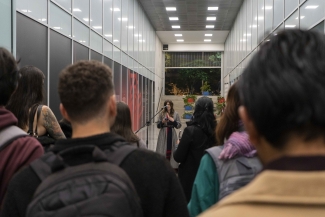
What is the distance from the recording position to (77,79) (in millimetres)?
1469

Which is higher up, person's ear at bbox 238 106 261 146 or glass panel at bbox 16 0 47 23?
glass panel at bbox 16 0 47 23

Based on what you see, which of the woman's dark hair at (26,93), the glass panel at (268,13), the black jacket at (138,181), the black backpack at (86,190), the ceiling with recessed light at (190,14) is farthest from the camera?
the ceiling with recessed light at (190,14)

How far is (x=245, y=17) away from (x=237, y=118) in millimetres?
16330

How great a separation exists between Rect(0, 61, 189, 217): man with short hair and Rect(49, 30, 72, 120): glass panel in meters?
6.26

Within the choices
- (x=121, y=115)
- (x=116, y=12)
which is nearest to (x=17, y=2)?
(x=121, y=115)

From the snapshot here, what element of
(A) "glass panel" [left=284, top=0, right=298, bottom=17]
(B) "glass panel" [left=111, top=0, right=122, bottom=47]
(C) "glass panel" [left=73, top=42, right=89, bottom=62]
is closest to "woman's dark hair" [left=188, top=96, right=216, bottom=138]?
(A) "glass panel" [left=284, top=0, right=298, bottom=17]

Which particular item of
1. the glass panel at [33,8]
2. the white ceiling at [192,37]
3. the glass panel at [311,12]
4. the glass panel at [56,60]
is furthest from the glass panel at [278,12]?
the white ceiling at [192,37]

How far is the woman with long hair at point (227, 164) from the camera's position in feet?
7.52

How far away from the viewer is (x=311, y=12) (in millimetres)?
7375

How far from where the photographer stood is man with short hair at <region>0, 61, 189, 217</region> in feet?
4.76

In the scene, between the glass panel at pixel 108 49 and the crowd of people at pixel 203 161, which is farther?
A: the glass panel at pixel 108 49

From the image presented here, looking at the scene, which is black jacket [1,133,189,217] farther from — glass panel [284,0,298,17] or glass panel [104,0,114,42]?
glass panel [104,0,114,42]

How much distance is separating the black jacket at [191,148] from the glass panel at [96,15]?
719 cm

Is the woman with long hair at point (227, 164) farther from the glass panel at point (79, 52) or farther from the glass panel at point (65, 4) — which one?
the glass panel at point (79, 52)
